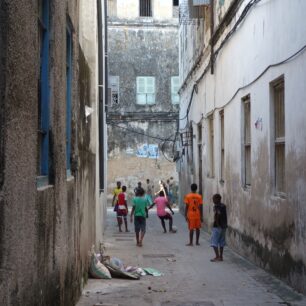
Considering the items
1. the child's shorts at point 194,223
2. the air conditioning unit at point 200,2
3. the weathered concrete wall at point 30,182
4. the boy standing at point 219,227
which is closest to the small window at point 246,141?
the boy standing at point 219,227

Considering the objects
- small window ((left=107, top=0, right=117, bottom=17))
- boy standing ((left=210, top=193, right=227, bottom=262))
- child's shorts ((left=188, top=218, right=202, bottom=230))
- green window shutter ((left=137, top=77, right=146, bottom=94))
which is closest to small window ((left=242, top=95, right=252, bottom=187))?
boy standing ((left=210, top=193, right=227, bottom=262))

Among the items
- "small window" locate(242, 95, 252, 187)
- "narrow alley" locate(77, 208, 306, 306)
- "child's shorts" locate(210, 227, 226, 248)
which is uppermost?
"small window" locate(242, 95, 252, 187)

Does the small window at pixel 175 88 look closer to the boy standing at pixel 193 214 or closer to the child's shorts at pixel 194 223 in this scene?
the boy standing at pixel 193 214

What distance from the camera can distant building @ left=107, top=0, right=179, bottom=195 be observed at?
3375 centimetres

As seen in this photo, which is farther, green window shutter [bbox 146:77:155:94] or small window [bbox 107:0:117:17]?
green window shutter [bbox 146:77:155:94]

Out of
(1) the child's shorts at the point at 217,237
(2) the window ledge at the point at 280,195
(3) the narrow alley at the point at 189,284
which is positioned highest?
(2) the window ledge at the point at 280,195

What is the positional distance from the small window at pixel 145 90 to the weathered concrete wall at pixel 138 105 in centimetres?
24

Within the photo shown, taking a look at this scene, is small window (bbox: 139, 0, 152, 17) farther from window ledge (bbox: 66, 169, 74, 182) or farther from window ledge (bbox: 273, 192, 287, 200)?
window ledge (bbox: 66, 169, 74, 182)

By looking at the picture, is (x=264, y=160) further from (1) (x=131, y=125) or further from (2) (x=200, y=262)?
(1) (x=131, y=125)

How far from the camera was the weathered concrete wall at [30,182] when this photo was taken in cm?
329

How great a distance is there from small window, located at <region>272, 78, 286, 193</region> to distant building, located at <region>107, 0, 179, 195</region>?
23.7 m

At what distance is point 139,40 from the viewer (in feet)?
114

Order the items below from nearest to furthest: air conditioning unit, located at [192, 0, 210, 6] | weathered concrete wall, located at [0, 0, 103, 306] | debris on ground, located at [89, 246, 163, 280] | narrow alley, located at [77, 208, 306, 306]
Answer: weathered concrete wall, located at [0, 0, 103, 306] < narrow alley, located at [77, 208, 306, 306] < debris on ground, located at [89, 246, 163, 280] < air conditioning unit, located at [192, 0, 210, 6]

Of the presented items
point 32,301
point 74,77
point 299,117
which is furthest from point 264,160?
point 32,301
